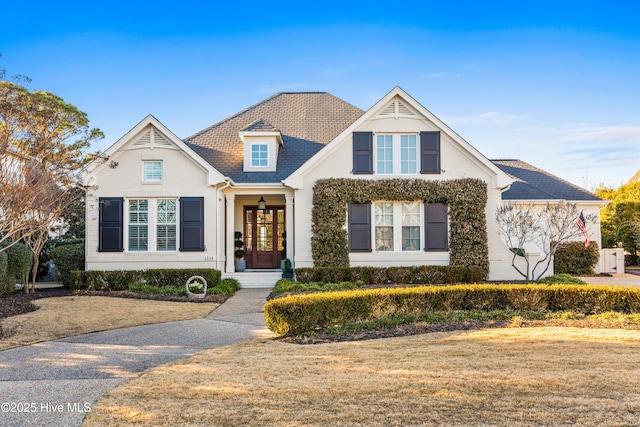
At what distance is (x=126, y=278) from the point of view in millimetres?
16859

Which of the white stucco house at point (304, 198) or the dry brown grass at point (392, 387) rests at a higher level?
the white stucco house at point (304, 198)

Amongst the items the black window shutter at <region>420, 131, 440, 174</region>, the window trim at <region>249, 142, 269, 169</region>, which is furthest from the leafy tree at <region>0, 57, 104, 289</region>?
the black window shutter at <region>420, 131, 440, 174</region>

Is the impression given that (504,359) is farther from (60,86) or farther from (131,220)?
(60,86)

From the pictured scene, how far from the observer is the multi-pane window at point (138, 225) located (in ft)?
59.4

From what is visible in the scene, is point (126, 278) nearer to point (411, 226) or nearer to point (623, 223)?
point (411, 226)

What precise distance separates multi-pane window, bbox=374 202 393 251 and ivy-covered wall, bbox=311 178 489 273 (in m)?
0.47

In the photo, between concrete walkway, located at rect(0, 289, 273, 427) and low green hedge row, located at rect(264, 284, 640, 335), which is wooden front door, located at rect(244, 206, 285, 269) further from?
low green hedge row, located at rect(264, 284, 640, 335)

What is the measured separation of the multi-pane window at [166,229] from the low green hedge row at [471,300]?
30.2 ft

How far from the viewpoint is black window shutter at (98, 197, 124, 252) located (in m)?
18.0

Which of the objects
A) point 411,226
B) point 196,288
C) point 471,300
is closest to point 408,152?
point 411,226

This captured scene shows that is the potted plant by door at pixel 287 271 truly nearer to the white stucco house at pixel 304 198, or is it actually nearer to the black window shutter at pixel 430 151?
the white stucco house at pixel 304 198

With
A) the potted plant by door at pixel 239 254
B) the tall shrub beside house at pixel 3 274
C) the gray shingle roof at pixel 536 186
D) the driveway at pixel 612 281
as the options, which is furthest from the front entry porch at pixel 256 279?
the driveway at pixel 612 281

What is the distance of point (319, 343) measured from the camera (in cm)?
882

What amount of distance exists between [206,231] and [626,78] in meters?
15.0
